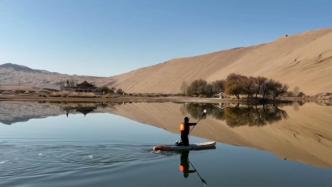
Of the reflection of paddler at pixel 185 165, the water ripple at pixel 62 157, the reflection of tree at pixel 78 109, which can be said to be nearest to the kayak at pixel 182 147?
the reflection of paddler at pixel 185 165

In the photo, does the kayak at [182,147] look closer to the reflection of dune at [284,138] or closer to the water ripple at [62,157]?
the water ripple at [62,157]

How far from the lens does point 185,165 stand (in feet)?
64.6

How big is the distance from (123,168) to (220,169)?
12.0 feet

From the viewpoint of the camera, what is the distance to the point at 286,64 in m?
148

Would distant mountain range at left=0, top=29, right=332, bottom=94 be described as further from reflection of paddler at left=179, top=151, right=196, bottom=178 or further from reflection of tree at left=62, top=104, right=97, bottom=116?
reflection of paddler at left=179, top=151, right=196, bottom=178

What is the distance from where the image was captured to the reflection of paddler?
716 inches

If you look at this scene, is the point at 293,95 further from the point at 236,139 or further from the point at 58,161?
the point at 58,161

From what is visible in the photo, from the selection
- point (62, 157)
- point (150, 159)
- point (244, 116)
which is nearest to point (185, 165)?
point (150, 159)

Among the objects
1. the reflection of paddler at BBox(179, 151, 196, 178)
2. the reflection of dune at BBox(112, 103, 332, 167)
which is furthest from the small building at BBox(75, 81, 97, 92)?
the reflection of paddler at BBox(179, 151, 196, 178)

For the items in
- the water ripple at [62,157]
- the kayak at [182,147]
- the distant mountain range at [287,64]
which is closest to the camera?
the water ripple at [62,157]

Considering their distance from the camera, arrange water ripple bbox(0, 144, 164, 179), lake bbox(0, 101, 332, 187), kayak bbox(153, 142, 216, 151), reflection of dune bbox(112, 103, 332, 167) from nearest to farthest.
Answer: lake bbox(0, 101, 332, 187) < water ripple bbox(0, 144, 164, 179) < kayak bbox(153, 142, 216, 151) < reflection of dune bbox(112, 103, 332, 167)

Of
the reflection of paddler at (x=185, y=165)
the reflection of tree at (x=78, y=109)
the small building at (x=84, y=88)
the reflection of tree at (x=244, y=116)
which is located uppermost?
the small building at (x=84, y=88)

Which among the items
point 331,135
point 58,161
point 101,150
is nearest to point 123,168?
point 58,161

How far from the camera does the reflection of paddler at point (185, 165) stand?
59.7 feet
